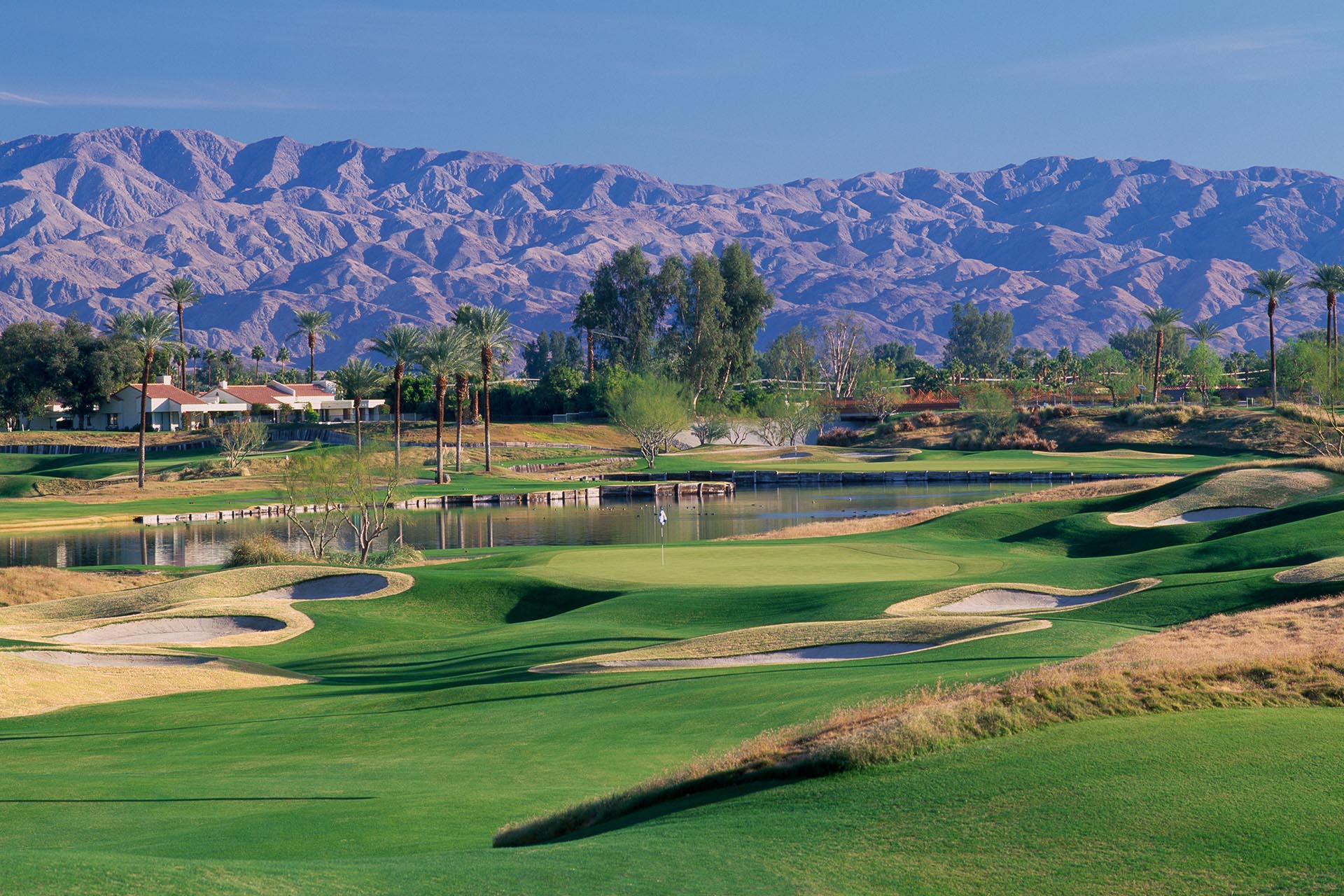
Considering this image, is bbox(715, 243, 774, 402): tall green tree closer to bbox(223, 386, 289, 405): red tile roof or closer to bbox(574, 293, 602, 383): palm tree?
bbox(574, 293, 602, 383): palm tree

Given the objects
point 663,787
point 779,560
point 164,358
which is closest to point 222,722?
point 663,787

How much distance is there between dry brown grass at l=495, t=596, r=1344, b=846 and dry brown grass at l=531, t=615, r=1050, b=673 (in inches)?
343

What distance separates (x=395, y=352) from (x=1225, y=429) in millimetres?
69710

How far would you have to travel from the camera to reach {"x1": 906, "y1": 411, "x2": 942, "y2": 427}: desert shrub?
5231 inches

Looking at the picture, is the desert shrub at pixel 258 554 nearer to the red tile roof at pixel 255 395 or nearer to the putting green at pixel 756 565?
the putting green at pixel 756 565

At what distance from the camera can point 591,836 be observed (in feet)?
35.4

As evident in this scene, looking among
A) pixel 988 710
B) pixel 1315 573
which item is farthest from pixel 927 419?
pixel 988 710

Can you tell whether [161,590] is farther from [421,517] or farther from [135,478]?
[135,478]

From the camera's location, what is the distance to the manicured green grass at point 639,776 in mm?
8930

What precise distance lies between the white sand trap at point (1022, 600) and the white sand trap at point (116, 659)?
55.2ft

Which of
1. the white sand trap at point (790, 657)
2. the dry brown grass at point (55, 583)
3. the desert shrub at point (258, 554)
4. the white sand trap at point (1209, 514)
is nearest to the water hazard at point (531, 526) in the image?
the desert shrub at point (258, 554)

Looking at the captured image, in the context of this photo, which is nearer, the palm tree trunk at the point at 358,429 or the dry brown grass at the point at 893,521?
the dry brown grass at the point at 893,521

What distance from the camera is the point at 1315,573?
26.3 m

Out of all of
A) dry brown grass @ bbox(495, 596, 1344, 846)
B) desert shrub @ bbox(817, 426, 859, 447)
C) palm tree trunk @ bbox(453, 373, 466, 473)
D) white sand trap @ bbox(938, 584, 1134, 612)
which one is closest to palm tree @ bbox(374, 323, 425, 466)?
palm tree trunk @ bbox(453, 373, 466, 473)
